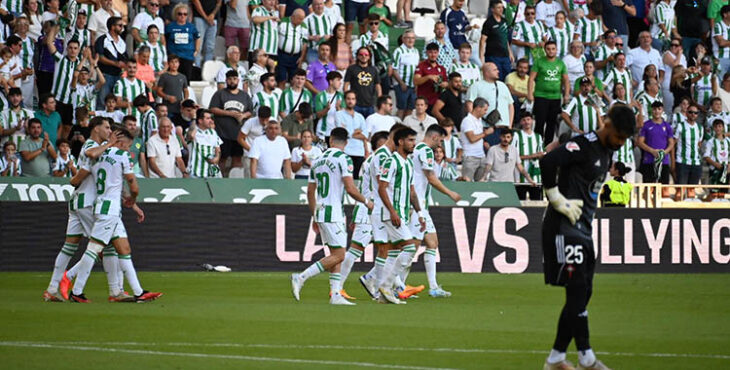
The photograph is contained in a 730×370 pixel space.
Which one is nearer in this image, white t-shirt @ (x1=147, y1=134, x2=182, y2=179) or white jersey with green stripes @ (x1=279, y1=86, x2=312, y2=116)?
white t-shirt @ (x1=147, y1=134, x2=182, y2=179)

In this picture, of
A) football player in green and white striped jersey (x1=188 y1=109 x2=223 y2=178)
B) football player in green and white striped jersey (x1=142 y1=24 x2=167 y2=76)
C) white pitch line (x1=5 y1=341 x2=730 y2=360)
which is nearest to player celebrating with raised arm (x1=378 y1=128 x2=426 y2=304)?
white pitch line (x1=5 y1=341 x2=730 y2=360)

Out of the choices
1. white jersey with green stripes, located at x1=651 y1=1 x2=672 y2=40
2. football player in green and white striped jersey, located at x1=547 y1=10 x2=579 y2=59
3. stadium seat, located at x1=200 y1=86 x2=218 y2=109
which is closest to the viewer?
stadium seat, located at x1=200 y1=86 x2=218 y2=109

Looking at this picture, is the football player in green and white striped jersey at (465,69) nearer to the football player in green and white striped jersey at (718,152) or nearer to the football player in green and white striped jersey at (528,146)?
the football player in green and white striped jersey at (528,146)

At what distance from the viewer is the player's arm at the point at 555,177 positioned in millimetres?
9039

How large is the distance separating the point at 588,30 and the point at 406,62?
483 centimetres

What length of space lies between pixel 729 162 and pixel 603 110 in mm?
3088

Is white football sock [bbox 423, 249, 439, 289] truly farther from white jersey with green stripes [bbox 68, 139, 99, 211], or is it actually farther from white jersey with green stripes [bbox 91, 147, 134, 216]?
white jersey with green stripes [bbox 68, 139, 99, 211]

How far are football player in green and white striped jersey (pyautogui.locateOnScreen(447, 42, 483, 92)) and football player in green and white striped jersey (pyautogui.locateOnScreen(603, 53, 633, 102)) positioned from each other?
3059 millimetres

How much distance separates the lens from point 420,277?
857 inches

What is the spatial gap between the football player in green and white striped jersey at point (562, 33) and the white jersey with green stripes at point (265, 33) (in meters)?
6.26

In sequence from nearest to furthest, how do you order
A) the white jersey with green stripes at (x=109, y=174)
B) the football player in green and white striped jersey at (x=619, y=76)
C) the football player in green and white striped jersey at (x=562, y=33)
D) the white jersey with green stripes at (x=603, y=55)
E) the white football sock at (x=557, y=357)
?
the white football sock at (x=557, y=357) < the white jersey with green stripes at (x=109, y=174) < the football player in green and white striped jersey at (x=619, y=76) < the football player in green and white striped jersey at (x=562, y=33) < the white jersey with green stripes at (x=603, y=55)

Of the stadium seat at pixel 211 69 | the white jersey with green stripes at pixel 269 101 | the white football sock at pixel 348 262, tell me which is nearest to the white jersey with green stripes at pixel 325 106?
the white jersey with green stripes at pixel 269 101

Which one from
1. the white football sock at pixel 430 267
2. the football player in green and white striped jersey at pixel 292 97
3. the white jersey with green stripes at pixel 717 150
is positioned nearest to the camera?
the white football sock at pixel 430 267

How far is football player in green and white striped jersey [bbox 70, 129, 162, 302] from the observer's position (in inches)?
587
